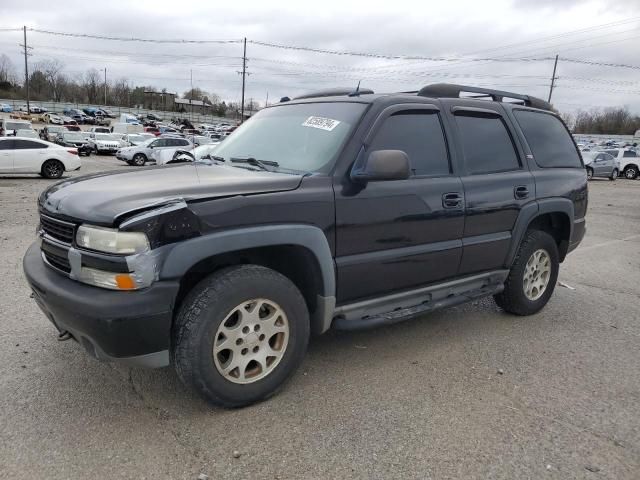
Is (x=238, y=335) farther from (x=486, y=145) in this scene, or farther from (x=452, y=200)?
(x=486, y=145)

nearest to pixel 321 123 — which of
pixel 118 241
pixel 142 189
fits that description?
pixel 142 189

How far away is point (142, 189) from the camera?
277 centimetres

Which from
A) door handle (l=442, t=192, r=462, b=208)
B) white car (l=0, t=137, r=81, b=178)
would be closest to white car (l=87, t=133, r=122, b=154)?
white car (l=0, t=137, r=81, b=178)

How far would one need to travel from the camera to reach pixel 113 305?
242cm

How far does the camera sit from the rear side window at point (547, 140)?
452 centimetres

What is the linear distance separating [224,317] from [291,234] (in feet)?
1.93

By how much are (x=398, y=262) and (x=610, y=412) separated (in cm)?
157

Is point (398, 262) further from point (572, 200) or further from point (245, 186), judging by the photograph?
point (572, 200)

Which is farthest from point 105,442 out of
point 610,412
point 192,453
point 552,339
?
point 552,339

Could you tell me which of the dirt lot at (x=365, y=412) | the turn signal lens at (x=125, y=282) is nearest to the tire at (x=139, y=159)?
the dirt lot at (x=365, y=412)

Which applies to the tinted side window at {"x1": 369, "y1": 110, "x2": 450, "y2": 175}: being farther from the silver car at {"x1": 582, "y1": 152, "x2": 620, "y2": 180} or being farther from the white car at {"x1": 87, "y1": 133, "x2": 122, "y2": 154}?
the white car at {"x1": 87, "y1": 133, "x2": 122, "y2": 154}

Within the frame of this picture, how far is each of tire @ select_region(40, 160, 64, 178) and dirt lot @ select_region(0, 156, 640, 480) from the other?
14881 mm

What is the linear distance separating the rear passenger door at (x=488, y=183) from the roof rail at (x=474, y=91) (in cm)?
15

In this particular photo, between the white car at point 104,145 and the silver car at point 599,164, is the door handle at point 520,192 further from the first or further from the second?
the white car at point 104,145
